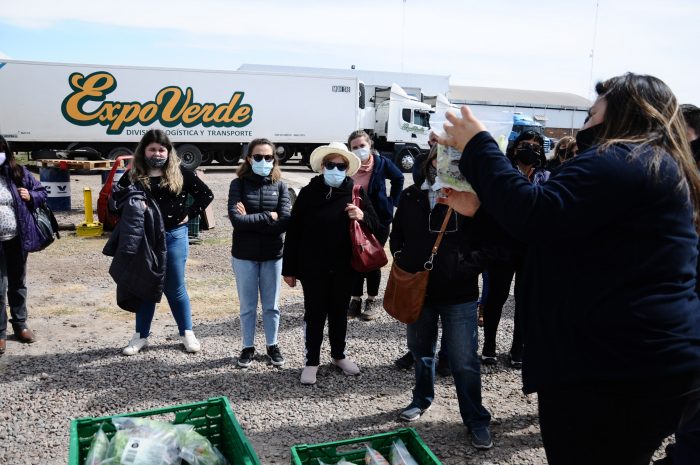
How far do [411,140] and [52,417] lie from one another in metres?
20.0

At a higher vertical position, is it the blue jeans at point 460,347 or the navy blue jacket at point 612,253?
the navy blue jacket at point 612,253

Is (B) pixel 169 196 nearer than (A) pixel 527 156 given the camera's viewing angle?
Yes

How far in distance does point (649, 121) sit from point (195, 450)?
84.6 inches

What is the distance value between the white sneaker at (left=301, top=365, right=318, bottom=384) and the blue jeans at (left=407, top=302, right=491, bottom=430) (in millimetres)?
995

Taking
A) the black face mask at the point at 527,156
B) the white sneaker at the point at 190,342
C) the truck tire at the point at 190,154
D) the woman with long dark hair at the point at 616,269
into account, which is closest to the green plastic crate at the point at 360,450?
the woman with long dark hair at the point at 616,269

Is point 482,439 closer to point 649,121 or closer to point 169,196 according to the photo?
point 649,121

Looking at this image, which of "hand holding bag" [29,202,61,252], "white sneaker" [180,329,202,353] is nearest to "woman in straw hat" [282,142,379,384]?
"white sneaker" [180,329,202,353]

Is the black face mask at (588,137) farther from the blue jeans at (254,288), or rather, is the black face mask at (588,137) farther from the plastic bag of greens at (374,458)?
the blue jeans at (254,288)

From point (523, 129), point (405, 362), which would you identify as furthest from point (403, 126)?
point (405, 362)

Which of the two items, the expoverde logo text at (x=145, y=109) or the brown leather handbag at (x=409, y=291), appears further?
the expoverde logo text at (x=145, y=109)

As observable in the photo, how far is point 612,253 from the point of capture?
1.58 m

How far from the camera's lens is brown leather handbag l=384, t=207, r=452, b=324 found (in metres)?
3.37

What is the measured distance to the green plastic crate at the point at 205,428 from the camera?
243 centimetres

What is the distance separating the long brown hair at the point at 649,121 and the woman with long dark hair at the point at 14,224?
4.48m
